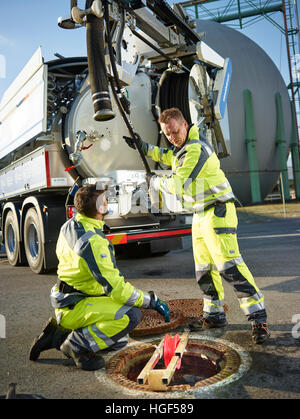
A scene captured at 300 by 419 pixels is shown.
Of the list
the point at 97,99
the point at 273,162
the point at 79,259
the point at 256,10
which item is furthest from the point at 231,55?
the point at 79,259

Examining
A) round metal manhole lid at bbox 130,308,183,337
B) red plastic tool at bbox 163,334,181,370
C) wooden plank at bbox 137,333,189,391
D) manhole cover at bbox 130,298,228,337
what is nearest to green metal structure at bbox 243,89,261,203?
manhole cover at bbox 130,298,228,337

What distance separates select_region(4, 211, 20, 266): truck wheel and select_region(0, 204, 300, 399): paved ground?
31 cm

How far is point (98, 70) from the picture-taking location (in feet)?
10.7

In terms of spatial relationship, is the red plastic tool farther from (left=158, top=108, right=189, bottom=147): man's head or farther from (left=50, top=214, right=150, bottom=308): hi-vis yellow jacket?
(left=158, top=108, right=189, bottom=147): man's head

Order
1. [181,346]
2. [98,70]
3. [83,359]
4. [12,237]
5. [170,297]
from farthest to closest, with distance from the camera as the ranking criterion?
1. [12,237]
2. [170,297]
3. [98,70]
4. [181,346]
5. [83,359]

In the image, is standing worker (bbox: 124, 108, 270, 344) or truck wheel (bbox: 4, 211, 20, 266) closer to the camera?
standing worker (bbox: 124, 108, 270, 344)

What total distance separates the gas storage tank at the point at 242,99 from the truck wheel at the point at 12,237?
946 cm

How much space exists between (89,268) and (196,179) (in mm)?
1191

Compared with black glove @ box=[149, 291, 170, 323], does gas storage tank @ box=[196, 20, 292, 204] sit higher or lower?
higher

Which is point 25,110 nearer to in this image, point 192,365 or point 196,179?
point 196,179

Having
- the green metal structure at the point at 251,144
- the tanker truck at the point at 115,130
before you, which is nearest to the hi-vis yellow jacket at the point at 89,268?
the tanker truck at the point at 115,130

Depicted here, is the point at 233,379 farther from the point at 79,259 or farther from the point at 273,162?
the point at 273,162

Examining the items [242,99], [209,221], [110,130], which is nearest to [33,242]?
[110,130]

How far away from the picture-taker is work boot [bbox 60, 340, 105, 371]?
2.41m
